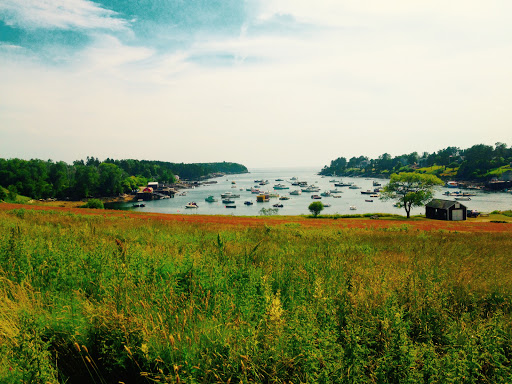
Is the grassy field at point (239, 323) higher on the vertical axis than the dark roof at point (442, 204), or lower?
higher

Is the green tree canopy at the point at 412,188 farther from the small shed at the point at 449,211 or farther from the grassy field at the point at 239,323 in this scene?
the grassy field at the point at 239,323

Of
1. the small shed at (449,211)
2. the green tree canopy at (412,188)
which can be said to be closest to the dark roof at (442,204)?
the small shed at (449,211)

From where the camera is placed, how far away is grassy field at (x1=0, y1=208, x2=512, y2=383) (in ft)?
11.0

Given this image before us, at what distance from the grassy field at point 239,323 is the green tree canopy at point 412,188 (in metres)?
68.9

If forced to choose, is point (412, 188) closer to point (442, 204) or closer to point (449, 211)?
point (442, 204)

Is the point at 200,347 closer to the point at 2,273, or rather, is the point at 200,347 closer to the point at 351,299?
the point at 351,299

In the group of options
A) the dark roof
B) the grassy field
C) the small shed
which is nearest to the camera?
the grassy field

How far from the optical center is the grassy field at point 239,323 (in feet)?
11.0

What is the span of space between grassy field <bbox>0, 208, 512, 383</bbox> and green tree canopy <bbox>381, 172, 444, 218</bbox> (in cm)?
6894

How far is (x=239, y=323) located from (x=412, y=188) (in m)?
78.5

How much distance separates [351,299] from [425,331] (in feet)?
3.81

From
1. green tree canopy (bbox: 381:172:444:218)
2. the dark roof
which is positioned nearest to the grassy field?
the dark roof

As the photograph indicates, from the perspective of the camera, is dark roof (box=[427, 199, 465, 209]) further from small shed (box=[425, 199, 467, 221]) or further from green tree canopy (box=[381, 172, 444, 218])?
green tree canopy (box=[381, 172, 444, 218])

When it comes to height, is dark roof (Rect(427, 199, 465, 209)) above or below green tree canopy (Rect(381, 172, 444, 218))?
below
